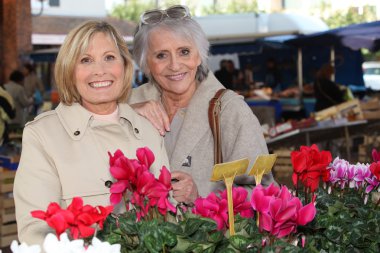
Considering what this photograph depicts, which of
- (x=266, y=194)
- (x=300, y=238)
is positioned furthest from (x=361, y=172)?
(x=266, y=194)

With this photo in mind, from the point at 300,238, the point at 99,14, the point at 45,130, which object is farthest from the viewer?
the point at 99,14

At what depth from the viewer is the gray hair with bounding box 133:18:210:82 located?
2.98 metres

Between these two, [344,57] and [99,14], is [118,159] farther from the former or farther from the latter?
[99,14]

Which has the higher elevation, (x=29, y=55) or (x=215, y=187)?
(x=215, y=187)

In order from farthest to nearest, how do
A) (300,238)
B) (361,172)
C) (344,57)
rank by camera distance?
(344,57) < (361,172) < (300,238)

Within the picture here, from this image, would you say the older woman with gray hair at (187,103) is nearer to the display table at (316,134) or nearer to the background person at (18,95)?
the display table at (316,134)

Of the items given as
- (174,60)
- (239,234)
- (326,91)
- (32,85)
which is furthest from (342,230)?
(32,85)

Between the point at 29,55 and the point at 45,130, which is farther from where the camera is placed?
the point at 29,55

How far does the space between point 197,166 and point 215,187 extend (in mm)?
98

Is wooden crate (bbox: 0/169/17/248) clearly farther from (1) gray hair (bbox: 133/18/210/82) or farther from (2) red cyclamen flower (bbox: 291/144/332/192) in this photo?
(2) red cyclamen flower (bbox: 291/144/332/192)

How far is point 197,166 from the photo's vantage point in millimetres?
2881

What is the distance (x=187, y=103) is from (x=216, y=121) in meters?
0.22

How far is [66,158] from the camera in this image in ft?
7.95

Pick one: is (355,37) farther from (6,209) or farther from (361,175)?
(361,175)
